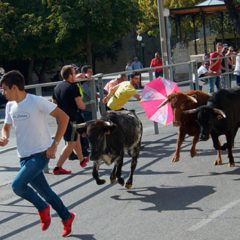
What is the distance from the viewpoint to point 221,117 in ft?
30.8

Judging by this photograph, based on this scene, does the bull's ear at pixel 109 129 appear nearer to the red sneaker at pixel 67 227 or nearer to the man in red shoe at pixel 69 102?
the red sneaker at pixel 67 227

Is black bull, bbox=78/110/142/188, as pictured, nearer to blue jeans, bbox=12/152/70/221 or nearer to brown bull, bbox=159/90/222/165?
brown bull, bbox=159/90/222/165

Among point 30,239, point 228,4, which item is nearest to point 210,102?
point 30,239

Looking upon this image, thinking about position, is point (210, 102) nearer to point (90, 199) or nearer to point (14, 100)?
point (90, 199)

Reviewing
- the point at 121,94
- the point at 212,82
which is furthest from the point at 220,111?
the point at 212,82

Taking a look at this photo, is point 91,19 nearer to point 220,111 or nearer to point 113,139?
point 220,111

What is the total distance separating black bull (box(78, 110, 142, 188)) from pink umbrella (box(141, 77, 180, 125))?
2035 millimetres

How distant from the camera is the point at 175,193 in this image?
319 inches

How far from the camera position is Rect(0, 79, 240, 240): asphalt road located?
21.1ft

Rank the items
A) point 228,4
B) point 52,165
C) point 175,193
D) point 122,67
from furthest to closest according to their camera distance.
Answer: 1. point 122,67
2. point 228,4
3. point 52,165
4. point 175,193

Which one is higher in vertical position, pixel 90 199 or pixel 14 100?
pixel 14 100

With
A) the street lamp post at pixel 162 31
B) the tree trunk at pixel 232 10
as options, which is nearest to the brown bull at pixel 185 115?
the street lamp post at pixel 162 31

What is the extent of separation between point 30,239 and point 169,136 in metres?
7.42

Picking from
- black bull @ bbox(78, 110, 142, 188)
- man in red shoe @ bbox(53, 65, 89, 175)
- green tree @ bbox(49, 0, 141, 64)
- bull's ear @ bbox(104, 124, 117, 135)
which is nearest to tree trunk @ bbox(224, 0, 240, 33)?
green tree @ bbox(49, 0, 141, 64)
